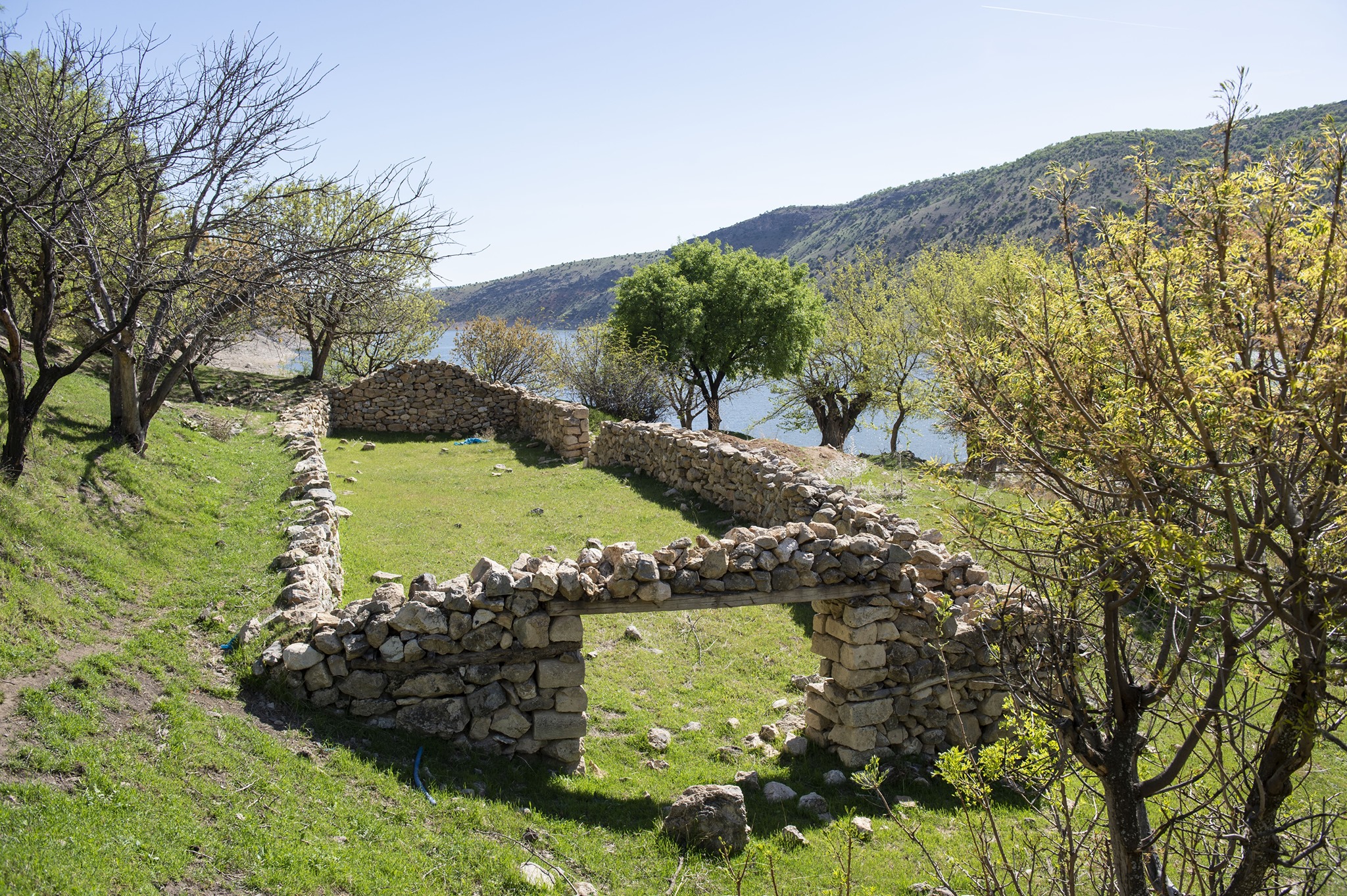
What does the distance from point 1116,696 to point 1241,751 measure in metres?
0.54

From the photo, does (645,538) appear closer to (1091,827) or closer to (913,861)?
(913,861)

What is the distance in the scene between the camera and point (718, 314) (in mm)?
29453

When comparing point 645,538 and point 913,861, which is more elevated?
point 645,538

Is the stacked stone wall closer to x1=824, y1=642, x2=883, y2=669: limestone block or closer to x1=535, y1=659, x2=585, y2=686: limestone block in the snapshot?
x1=535, y1=659, x2=585, y2=686: limestone block

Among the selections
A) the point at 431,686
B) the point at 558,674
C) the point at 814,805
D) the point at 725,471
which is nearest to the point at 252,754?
the point at 431,686

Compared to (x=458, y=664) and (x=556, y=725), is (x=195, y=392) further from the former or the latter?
(x=556, y=725)

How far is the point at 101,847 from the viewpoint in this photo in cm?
422

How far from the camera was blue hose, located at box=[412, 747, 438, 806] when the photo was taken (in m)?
5.91

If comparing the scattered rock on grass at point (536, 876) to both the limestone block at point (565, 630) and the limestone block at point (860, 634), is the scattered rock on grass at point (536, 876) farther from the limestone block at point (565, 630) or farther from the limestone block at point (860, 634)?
the limestone block at point (860, 634)

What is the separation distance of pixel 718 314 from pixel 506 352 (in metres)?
8.15

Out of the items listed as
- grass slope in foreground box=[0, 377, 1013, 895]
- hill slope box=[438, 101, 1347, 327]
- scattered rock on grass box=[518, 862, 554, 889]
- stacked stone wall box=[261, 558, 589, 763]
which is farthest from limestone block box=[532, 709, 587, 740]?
hill slope box=[438, 101, 1347, 327]

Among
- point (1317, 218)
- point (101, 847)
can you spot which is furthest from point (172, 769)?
point (1317, 218)

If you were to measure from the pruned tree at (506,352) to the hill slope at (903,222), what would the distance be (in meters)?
2.48

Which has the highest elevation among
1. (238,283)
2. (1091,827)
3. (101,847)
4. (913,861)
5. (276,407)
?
(238,283)
